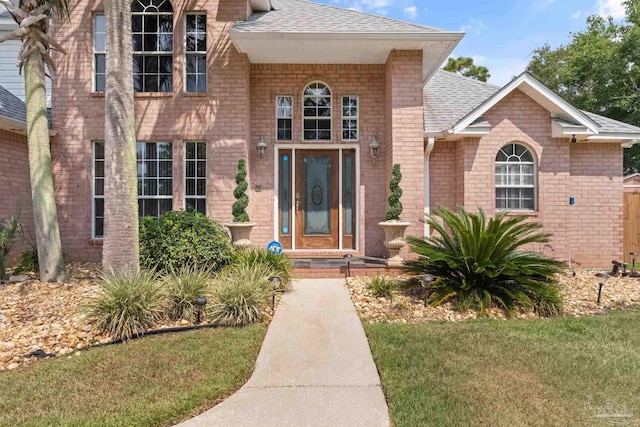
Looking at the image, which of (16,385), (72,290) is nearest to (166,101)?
(72,290)

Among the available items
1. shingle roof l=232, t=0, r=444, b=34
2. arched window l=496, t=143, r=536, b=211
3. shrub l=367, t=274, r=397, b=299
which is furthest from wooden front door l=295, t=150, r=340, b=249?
arched window l=496, t=143, r=536, b=211

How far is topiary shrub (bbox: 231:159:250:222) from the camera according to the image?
831 centimetres

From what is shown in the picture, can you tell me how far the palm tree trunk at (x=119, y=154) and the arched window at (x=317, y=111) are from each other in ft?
14.4

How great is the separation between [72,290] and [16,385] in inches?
132

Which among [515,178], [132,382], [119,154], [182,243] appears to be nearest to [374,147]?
[515,178]

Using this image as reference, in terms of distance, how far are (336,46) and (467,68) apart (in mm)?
20626

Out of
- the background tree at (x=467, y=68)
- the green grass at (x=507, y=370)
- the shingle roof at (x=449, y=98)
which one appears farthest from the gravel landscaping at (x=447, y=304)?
the background tree at (x=467, y=68)

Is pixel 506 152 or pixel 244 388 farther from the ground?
pixel 506 152

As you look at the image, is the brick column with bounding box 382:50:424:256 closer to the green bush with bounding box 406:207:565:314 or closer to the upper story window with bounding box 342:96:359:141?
the upper story window with bounding box 342:96:359:141

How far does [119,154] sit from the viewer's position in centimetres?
628

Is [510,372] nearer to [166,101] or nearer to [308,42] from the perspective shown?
[308,42]

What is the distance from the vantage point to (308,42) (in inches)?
338

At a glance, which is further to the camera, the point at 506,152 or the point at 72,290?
the point at 506,152

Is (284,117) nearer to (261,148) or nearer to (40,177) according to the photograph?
(261,148)
